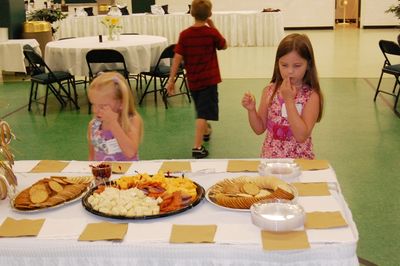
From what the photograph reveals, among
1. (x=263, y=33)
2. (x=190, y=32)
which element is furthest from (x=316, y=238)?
(x=263, y=33)

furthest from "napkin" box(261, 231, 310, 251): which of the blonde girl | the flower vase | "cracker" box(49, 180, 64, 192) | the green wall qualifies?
the green wall

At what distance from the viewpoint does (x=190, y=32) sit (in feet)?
15.6

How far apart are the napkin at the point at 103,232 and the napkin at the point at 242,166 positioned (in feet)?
2.00

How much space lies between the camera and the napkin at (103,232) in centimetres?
147

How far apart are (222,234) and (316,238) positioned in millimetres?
252

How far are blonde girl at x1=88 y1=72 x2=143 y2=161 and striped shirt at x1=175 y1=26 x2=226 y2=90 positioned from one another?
7.70 feet

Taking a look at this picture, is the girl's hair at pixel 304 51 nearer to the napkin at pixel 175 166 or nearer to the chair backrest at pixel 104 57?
the napkin at pixel 175 166

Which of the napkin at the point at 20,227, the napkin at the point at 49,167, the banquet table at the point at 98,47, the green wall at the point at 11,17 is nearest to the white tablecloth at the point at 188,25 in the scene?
the green wall at the point at 11,17

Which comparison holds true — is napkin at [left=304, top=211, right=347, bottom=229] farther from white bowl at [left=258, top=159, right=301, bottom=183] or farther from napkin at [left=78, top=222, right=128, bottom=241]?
napkin at [left=78, top=222, right=128, bottom=241]

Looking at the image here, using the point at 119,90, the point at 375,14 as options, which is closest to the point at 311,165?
the point at 119,90

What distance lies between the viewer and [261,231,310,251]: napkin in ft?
4.58

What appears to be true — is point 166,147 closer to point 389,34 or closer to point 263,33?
point 263,33

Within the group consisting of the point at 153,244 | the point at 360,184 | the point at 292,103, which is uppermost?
the point at 292,103

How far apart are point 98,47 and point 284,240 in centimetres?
576
